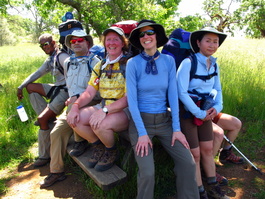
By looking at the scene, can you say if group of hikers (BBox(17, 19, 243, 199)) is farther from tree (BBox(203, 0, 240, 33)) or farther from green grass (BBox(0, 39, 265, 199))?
tree (BBox(203, 0, 240, 33))

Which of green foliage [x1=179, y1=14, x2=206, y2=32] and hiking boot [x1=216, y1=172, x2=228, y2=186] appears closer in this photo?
hiking boot [x1=216, y1=172, x2=228, y2=186]

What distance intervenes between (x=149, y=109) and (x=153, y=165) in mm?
573

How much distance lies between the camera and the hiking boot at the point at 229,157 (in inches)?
129

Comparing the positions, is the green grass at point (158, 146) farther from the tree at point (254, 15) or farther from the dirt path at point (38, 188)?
the tree at point (254, 15)

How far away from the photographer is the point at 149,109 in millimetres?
2350

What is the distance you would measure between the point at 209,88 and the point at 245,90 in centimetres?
256

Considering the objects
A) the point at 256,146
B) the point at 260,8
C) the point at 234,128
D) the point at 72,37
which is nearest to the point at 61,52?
the point at 72,37

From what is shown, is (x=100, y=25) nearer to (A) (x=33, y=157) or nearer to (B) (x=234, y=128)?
(A) (x=33, y=157)

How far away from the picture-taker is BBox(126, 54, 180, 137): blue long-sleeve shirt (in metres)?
2.27

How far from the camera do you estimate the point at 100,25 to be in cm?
930

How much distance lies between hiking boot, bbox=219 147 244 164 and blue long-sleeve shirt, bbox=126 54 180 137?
4.78ft

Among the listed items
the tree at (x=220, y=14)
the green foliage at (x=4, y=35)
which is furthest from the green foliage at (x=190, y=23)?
the green foliage at (x=4, y=35)

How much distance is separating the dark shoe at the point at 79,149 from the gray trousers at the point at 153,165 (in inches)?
37.1

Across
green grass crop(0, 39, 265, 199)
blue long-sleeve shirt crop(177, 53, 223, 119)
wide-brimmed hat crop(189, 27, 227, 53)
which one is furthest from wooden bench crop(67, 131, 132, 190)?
wide-brimmed hat crop(189, 27, 227, 53)
